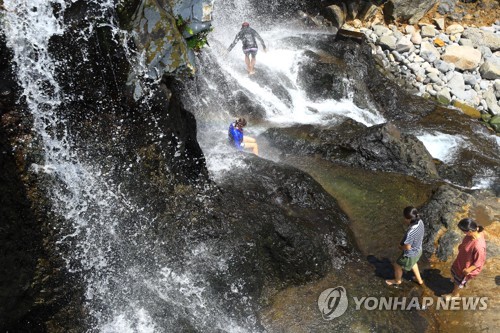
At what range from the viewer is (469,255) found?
6863mm

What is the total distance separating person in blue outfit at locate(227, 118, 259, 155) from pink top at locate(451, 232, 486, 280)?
5.52 metres

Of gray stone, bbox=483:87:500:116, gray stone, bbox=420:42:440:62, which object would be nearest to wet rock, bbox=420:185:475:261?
gray stone, bbox=483:87:500:116

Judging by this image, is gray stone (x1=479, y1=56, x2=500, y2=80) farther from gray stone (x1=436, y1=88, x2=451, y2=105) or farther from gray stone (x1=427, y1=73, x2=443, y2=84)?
gray stone (x1=436, y1=88, x2=451, y2=105)

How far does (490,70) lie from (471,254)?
42.8 ft

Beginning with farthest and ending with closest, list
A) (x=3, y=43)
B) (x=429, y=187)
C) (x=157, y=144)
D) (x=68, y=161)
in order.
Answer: (x=429, y=187) → (x=157, y=144) → (x=68, y=161) → (x=3, y=43)

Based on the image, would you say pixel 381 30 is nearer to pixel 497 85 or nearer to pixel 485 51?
pixel 485 51

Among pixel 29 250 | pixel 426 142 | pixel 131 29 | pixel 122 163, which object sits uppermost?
pixel 131 29

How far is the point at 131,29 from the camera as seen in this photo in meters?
7.09

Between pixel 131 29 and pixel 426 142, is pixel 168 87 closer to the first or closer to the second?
pixel 131 29

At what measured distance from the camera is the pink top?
6703 mm

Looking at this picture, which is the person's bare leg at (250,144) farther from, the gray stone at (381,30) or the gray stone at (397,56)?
the gray stone at (381,30)

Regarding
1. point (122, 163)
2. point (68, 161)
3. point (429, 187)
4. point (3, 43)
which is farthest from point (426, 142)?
point (3, 43)

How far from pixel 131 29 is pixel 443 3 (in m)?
17.9

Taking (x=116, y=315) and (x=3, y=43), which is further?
(x=116, y=315)
